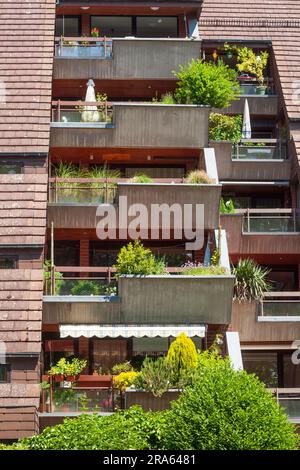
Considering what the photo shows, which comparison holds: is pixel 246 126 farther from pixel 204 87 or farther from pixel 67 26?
pixel 67 26

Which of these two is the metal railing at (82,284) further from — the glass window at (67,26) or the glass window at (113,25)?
the glass window at (113,25)

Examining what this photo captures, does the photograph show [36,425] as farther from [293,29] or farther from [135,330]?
[293,29]

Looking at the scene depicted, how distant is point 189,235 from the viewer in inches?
1259

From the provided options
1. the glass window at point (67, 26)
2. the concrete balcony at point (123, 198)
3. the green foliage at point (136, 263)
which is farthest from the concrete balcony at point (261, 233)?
the glass window at point (67, 26)

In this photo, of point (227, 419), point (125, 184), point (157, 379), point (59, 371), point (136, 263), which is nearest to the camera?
point (227, 419)

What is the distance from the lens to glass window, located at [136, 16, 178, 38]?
125ft

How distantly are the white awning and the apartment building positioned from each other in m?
0.03

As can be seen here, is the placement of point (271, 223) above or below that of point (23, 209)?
below

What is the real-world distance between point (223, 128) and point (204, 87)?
1.67 m

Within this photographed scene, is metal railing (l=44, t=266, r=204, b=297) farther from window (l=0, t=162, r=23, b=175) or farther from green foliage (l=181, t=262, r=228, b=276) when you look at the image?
window (l=0, t=162, r=23, b=175)

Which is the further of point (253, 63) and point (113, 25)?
point (113, 25)

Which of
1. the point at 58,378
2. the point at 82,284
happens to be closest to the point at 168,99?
the point at 82,284

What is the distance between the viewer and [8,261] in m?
29.2
